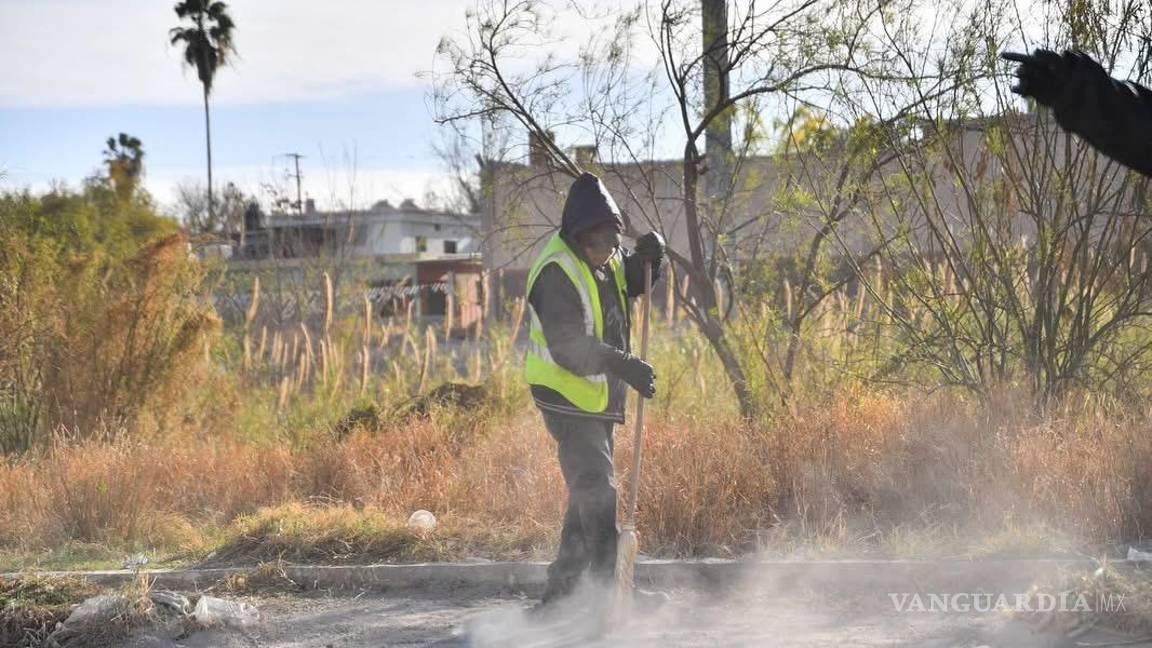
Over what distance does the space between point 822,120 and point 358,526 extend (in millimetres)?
4410

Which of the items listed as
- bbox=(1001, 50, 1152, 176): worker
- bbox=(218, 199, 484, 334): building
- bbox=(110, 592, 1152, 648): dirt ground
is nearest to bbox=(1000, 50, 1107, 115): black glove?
bbox=(1001, 50, 1152, 176): worker

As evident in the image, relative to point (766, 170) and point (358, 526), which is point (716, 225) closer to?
point (766, 170)

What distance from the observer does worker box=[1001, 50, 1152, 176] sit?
394cm

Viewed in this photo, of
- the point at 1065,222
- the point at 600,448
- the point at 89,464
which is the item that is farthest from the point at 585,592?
the point at 1065,222

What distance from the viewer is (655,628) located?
18.7 feet

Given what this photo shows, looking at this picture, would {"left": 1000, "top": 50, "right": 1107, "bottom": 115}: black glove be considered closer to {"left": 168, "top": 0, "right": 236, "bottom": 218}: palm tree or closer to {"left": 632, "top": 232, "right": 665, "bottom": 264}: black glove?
{"left": 632, "top": 232, "right": 665, "bottom": 264}: black glove

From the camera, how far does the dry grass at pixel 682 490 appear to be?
6742 mm

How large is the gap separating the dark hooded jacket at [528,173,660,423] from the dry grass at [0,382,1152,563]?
1.47 metres

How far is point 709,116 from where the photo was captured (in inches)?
357

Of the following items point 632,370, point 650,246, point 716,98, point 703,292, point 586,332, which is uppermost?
point 716,98

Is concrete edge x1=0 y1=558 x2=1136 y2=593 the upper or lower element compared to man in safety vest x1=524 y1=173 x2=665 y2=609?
lower

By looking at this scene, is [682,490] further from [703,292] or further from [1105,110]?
[1105,110]

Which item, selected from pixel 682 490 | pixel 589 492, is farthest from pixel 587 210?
pixel 682 490

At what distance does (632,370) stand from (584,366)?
0.21 meters
